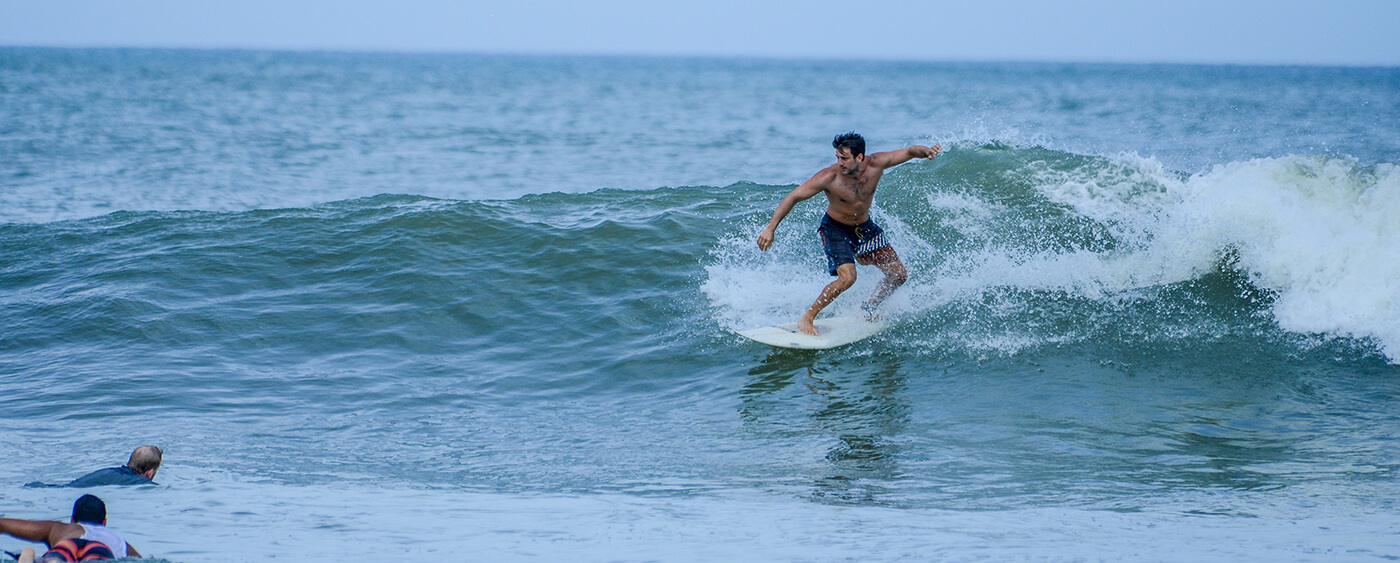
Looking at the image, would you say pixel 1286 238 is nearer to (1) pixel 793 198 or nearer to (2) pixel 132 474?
(1) pixel 793 198

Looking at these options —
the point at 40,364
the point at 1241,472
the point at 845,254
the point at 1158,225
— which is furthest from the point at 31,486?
the point at 1158,225

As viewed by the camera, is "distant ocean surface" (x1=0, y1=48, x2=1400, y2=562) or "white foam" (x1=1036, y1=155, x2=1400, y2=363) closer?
"distant ocean surface" (x1=0, y1=48, x2=1400, y2=562)

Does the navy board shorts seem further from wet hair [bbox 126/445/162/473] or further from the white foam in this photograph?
wet hair [bbox 126/445/162/473]

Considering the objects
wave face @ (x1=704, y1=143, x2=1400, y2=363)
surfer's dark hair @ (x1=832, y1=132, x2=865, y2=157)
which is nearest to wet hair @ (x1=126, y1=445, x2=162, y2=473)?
surfer's dark hair @ (x1=832, y1=132, x2=865, y2=157)

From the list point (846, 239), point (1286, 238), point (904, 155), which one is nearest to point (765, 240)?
point (846, 239)

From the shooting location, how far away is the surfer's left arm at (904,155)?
7406 millimetres

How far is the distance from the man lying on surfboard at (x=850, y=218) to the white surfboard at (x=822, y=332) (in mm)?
91

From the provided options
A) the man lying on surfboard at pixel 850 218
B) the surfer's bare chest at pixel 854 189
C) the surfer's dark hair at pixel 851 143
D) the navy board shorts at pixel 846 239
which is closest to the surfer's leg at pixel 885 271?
the man lying on surfboard at pixel 850 218

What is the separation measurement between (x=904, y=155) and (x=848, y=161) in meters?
0.39

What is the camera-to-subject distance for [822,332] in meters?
8.48

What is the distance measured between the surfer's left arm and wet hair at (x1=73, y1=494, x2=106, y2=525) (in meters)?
5.10

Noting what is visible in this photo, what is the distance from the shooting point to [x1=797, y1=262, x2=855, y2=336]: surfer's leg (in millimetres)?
8164

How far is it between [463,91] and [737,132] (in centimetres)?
3897

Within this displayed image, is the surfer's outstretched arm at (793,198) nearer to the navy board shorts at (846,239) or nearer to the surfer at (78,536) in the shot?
the navy board shorts at (846,239)
